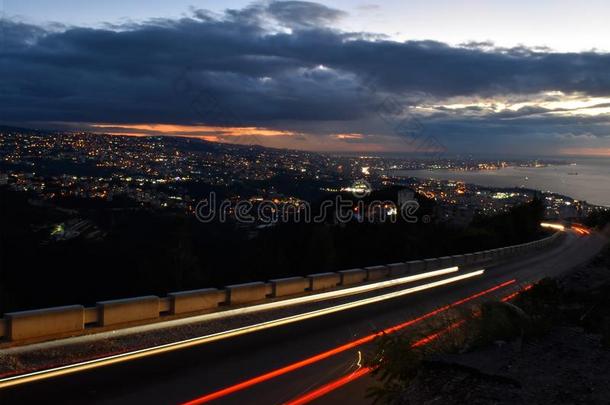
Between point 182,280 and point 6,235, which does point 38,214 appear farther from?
point 182,280

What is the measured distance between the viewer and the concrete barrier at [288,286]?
50.0ft

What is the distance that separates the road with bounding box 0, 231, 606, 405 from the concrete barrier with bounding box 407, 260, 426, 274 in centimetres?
987

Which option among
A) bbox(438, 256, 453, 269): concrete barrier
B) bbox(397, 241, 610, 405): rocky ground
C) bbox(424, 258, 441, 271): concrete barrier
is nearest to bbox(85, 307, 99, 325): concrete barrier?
bbox(397, 241, 610, 405): rocky ground

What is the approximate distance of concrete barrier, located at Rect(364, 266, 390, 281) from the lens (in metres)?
20.3

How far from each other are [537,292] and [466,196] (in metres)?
71.5

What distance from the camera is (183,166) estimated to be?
44.9 metres

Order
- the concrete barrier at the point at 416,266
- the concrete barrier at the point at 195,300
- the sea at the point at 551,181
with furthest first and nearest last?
the sea at the point at 551,181, the concrete barrier at the point at 416,266, the concrete barrier at the point at 195,300

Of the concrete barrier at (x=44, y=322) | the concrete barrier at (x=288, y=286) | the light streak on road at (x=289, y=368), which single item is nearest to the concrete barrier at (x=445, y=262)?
the concrete barrier at (x=288, y=286)

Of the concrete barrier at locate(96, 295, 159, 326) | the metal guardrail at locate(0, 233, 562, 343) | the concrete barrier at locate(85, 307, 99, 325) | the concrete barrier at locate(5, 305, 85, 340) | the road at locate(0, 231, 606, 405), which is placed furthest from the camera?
the concrete barrier at locate(96, 295, 159, 326)

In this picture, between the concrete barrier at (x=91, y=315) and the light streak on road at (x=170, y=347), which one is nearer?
the light streak on road at (x=170, y=347)

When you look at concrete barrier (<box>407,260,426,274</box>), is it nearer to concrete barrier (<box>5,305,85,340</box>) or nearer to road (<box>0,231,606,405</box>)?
road (<box>0,231,606,405</box>)

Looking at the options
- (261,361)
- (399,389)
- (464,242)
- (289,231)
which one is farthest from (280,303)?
(464,242)

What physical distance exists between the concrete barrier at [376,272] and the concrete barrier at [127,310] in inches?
393

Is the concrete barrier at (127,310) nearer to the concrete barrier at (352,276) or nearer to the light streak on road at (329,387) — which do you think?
the light streak on road at (329,387)
